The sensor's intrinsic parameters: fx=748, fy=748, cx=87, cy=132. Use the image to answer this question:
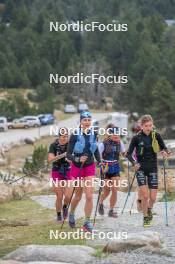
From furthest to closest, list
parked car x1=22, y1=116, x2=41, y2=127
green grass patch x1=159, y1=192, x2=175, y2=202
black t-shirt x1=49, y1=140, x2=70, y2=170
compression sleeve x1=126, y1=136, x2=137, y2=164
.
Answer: parked car x1=22, y1=116, x2=41, y2=127 < green grass patch x1=159, y1=192, x2=175, y2=202 < black t-shirt x1=49, y1=140, x2=70, y2=170 < compression sleeve x1=126, y1=136, x2=137, y2=164

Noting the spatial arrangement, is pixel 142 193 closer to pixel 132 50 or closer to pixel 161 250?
pixel 161 250

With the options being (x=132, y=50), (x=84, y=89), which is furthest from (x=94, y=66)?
(x=132, y=50)

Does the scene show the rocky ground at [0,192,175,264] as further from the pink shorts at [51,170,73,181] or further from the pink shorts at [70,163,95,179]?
the pink shorts at [51,170,73,181]

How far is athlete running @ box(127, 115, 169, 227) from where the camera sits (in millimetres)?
11148

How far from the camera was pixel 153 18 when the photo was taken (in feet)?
435

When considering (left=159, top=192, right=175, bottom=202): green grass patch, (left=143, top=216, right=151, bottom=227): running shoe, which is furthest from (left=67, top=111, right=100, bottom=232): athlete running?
(left=159, top=192, right=175, bottom=202): green grass patch

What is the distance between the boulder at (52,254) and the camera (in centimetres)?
841

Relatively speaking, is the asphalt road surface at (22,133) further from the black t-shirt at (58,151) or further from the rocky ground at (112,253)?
the rocky ground at (112,253)

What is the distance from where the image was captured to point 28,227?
39.4 ft

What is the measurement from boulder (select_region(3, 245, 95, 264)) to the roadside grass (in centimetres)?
56

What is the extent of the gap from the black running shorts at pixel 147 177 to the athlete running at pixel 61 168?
3.48 ft

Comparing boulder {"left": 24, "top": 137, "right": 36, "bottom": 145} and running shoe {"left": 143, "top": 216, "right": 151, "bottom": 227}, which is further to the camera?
boulder {"left": 24, "top": 137, "right": 36, "bottom": 145}

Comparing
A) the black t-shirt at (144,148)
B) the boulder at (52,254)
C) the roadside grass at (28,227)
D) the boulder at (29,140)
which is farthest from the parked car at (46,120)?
the boulder at (52,254)

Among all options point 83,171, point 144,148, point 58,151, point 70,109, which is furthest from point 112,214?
point 70,109
